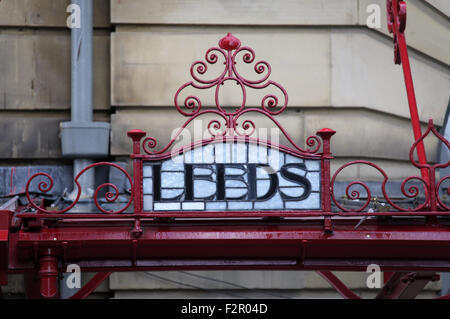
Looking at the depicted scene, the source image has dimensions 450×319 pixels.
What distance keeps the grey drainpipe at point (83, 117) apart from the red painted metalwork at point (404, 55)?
11.7ft

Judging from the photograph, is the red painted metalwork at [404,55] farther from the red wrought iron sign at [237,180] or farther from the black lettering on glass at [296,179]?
the black lettering on glass at [296,179]

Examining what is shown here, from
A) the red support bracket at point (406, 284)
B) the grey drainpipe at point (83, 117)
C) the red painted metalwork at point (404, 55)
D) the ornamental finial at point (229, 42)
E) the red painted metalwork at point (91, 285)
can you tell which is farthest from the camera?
the grey drainpipe at point (83, 117)

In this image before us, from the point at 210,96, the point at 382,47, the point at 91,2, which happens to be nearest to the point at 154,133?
the point at 210,96

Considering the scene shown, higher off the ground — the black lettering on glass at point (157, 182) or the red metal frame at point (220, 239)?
the black lettering on glass at point (157, 182)

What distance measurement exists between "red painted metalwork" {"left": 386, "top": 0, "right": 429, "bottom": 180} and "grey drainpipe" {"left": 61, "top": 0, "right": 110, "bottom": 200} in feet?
11.7

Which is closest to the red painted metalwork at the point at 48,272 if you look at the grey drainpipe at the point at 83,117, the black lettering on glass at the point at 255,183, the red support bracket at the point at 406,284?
the black lettering on glass at the point at 255,183

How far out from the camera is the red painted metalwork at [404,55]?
743 centimetres

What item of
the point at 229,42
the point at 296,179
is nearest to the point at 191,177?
the point at 296,179

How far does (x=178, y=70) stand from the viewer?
8969 millimetres

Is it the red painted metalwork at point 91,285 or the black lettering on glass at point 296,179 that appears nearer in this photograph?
the black lettering on glass at point 296,179

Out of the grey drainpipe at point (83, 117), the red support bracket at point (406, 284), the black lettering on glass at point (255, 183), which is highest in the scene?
the grey drainpipe at point (83, 117)

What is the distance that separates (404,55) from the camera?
24.8 ft

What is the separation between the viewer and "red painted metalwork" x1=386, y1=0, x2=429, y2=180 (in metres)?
7.43

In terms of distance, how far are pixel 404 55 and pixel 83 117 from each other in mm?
3833
